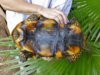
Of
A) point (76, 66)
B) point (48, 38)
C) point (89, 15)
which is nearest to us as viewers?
point (48, 38)

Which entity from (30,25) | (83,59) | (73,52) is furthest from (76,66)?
(30,25)

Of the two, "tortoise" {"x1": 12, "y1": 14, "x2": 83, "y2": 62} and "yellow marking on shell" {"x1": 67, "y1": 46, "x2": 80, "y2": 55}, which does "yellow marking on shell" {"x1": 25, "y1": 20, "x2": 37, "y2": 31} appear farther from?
"yellow marking on shell" {"x1": 67, "y1": 46, "x2": 80, "y2": 55}

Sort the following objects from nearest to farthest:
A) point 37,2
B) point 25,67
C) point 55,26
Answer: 1. point 55,26
2. point 37,2
3. point 25,67

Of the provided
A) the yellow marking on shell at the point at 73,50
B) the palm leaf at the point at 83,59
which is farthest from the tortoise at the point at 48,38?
the palm leaf at the point at 83,59

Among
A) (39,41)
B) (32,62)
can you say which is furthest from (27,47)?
(32,62)

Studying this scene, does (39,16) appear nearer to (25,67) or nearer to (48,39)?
(48,39)

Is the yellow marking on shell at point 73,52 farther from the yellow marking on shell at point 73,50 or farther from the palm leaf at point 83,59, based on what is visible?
the palm leaf at point 83,59

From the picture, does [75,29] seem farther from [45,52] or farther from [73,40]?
[45,52]
